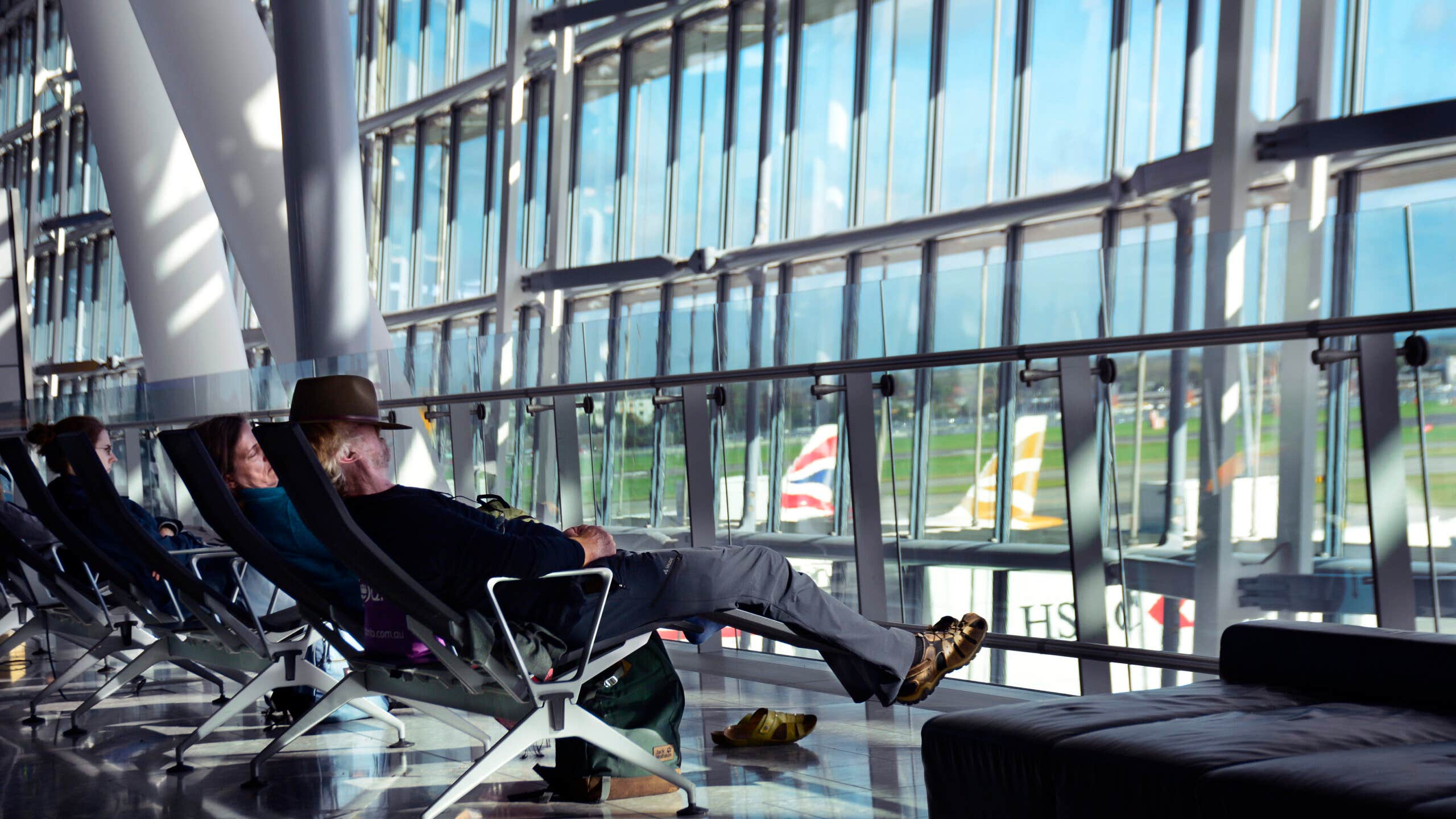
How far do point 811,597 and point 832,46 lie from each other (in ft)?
33.0

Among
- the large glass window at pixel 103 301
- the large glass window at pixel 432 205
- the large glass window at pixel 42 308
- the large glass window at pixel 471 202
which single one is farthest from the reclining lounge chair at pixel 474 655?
the large glass window at pixel 42 308

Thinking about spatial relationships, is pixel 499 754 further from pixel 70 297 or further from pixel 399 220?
pixel 70 297

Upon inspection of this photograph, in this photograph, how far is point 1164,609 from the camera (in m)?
4.49

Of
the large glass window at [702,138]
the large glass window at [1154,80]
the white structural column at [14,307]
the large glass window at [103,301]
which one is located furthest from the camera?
the large glass window at [103,301]

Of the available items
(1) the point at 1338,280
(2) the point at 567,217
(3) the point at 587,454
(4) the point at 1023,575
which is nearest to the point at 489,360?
(3) the point at 587,454

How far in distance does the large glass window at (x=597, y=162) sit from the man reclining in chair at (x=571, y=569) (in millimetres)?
11671

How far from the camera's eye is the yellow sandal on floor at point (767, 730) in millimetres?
3781

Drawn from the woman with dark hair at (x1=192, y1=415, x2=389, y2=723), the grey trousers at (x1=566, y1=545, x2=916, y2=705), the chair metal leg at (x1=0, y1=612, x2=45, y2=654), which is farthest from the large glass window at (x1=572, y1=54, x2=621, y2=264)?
the grey trousers at (x1=566, y1=545, x2=916, y2=705)

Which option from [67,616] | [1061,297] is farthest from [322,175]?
[1061,297]

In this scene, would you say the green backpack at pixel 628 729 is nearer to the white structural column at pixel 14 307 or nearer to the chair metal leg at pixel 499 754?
the chair metal leg at pixel 499 754

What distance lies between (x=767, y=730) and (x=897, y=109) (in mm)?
9185

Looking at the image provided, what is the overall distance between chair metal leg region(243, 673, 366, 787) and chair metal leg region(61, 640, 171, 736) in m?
1.09

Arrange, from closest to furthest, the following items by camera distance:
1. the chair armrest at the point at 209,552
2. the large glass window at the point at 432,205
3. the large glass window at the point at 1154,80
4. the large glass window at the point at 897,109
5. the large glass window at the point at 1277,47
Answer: the chair armrest at the point at 209,552
the large glass window at the point at 1277,47
the large glass window at the point at 1154,80
the large glass window at the point at 897,109
the large glass window at the point at 432,205

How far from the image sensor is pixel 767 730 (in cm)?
379
